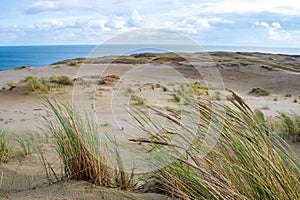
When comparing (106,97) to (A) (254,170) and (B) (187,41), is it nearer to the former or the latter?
(B) (187,41)

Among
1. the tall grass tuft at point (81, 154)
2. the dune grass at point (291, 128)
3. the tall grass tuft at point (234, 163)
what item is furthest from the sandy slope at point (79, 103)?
the dune grass at point (291, 128)

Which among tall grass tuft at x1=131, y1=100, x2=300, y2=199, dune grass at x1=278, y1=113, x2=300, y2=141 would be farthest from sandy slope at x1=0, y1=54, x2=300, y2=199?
dune grass at x1=278, y1=113, x2=300, y2=141

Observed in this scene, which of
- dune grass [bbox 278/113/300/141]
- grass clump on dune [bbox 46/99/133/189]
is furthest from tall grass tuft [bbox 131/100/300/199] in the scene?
dune grass [bbox 278/113/300/141]

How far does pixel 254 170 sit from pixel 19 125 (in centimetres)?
560

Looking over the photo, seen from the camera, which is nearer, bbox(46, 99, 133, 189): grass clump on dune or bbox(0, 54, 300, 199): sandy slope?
bbox(0, 54, 300, 199): sandy slope

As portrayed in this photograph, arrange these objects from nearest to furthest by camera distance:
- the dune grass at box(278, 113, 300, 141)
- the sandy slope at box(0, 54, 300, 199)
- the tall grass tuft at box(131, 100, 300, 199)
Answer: the tall grass tuft at box(131, 100, 300, 199)
the sandy slope at box(0, 54, 300, 199)
the dune grass at box(278, 113, 300, 141)

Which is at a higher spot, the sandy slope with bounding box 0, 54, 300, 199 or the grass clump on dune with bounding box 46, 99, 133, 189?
the grass clump on dune with bounding box 46, 99, 133, 189

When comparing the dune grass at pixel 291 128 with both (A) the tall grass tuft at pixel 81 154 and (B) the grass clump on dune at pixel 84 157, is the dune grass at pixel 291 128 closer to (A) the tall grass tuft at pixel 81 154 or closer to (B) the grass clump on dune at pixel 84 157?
(B) the grass clump on dune at pixel 84 157

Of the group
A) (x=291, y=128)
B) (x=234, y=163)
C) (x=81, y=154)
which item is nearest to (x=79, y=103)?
(x=291, y=128)

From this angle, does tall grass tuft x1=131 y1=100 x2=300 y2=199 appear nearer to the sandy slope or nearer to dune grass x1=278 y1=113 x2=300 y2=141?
the sandy slope

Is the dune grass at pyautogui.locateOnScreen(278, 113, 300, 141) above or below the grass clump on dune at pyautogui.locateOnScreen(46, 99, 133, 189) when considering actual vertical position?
below

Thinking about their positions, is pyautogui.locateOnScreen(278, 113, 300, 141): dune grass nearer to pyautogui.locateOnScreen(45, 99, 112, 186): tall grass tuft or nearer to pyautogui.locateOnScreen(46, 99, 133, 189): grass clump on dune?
pyautogui.locateOnScreen(46, 99, 133, 189): grass clump on dune

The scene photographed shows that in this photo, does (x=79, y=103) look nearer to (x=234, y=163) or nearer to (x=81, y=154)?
(x=81, y=154)

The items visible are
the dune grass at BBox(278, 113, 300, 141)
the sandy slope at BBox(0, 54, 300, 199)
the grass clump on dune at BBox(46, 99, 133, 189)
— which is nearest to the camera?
the sandy slope at BBox(0, 54, 300, 199)
